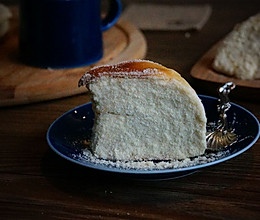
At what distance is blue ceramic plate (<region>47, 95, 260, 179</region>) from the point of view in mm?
747

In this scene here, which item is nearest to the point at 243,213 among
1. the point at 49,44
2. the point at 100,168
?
the point at 100,168

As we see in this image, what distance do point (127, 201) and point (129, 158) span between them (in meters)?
0.09

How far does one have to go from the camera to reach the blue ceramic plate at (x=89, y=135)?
0.75 metres

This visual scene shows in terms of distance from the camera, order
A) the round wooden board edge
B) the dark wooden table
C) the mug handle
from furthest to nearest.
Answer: the mug handle, the round wooden board edge, the dark wooden table

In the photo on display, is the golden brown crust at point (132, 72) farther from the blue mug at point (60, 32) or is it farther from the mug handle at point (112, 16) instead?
the mug handle at point (112, 16)

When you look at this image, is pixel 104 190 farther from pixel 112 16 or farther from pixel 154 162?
pixel 112 16

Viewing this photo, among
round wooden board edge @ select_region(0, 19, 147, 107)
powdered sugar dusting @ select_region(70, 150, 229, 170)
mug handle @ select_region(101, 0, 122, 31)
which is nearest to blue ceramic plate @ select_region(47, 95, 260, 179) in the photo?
powdered sugar dusting @ select_region(70, 150, 229, 170)

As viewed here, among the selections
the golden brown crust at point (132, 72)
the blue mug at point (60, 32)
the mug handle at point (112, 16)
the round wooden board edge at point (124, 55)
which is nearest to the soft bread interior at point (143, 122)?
the golden brown crust at point (132, 72)

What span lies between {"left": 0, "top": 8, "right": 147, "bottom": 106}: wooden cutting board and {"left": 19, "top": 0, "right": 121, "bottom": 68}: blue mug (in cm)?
3

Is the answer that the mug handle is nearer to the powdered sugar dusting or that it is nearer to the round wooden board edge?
the round wooden board edge

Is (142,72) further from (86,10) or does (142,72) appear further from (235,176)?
(86,10)

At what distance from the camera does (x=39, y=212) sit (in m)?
0.74

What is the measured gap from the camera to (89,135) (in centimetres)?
91

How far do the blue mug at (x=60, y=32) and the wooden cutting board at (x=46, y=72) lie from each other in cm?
3
